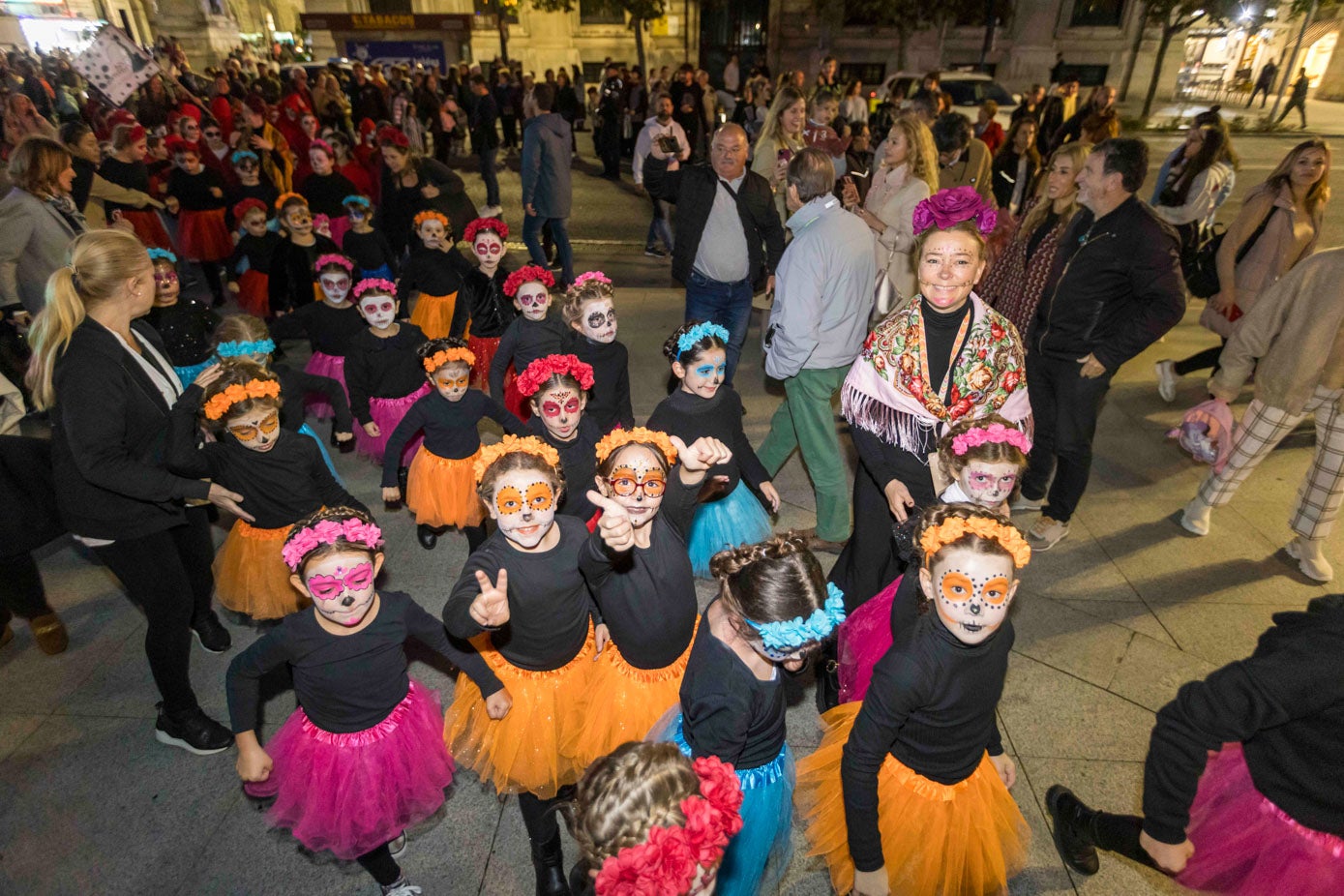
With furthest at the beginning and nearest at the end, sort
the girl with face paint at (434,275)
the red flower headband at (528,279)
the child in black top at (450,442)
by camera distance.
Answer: the girl with face paint at (434,275), the red flower headband at (528,279), the child in black top at (450,442)

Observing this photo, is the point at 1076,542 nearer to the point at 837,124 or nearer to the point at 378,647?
the point at 378,647

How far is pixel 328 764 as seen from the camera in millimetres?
2820

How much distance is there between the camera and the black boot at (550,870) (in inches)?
115

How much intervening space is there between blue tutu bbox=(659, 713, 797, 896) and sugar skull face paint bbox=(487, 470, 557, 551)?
0.88m

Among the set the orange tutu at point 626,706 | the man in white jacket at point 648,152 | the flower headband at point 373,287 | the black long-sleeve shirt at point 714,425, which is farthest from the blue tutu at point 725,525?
the man in white jacket at point 648,152

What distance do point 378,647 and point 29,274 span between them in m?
4.64

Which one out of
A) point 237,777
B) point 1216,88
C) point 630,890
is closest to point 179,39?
point 237,777

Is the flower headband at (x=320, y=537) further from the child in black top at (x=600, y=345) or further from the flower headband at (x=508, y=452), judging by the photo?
the child in black top at (x=600, y=345)

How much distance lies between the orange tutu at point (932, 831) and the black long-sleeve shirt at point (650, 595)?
0.75 meters

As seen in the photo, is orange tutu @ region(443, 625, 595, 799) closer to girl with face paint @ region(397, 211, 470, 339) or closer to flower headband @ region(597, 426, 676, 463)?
flower headband @ region(597, 426, 676, 463)

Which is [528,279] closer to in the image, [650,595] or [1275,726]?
[650,595]

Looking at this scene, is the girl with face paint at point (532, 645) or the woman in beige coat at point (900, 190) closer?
the girl with face paint at point (532, 645)

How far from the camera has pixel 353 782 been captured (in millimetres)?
2811

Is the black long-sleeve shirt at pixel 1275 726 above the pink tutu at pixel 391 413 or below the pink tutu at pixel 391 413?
above
